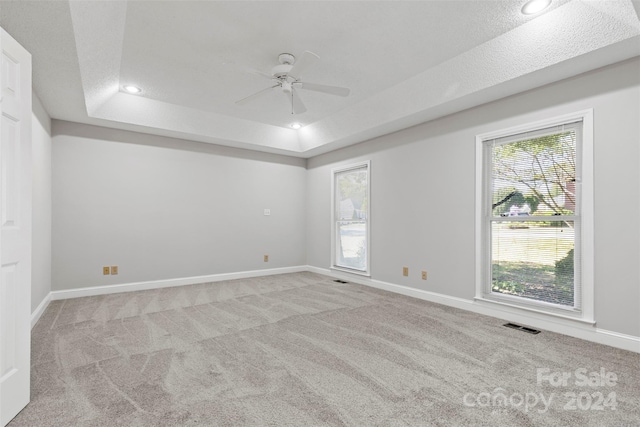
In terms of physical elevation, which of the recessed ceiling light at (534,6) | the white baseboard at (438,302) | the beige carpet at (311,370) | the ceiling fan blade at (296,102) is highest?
the recessed ceiling light at (534,6)

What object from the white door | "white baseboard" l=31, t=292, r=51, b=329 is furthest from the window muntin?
"white baseboard" l=31, t=292, r=51, b=329

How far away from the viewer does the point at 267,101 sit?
175 inches

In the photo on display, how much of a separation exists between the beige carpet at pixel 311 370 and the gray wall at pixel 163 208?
105cm

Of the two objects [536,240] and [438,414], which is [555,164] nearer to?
[536,240]

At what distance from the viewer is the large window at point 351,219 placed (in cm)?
534

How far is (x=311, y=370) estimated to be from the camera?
2254 mm

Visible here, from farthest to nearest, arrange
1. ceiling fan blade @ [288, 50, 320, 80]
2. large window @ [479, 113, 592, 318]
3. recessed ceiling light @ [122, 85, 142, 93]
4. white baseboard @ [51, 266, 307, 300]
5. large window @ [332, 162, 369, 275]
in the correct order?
1. large window @ [332, 162, 369, 275]
2. white baseboard @ [51, 266, 307, 300]
3. recessed ceiling light @ [122, 85, 142, 93]
4. large window @ [479, 113, 592, 318]
5. ceiling fan blade @ [288, 50, 320, 80]

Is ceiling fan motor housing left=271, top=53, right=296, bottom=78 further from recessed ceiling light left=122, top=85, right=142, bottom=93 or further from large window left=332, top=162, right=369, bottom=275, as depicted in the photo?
large window left=332, top=162, right=369, bottom=275

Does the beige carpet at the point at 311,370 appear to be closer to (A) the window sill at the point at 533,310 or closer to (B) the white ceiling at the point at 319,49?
(A) the window sill at the point at 533,310

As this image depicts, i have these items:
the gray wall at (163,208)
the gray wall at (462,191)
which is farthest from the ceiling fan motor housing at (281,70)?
the gray wall at (163,208)

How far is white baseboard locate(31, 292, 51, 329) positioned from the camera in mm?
3197

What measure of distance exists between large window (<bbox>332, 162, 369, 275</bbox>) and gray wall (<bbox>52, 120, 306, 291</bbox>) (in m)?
0.94

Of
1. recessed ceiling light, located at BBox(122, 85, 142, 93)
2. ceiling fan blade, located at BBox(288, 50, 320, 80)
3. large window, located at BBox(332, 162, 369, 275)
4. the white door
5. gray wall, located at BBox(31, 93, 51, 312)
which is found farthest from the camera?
large window, located at BBox(332, 162, 369, 275)

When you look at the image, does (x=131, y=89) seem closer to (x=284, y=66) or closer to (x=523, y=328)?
(x=284, y=66)
